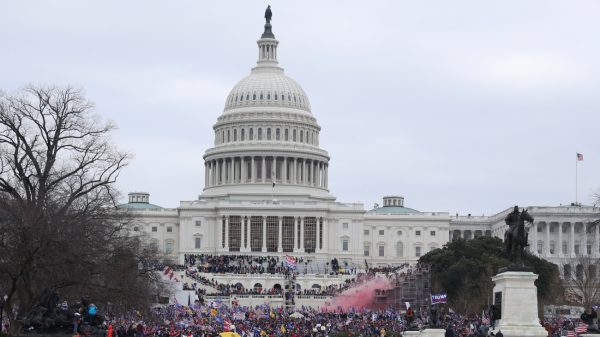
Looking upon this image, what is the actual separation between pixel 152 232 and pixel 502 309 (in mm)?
145094

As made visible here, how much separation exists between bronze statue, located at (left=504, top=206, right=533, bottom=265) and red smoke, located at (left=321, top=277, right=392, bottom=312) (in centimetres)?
7409

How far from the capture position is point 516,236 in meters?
49.4

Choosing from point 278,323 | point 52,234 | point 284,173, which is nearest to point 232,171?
point 284,173

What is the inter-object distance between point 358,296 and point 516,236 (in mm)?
81568

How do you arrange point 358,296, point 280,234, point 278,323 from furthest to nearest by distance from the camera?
point 280,234 < point 358,296 < point 278,323

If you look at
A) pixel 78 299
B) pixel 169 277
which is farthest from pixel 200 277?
pixel 78 299

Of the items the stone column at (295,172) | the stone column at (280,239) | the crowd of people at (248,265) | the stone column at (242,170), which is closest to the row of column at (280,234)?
the stone column at (280,239)

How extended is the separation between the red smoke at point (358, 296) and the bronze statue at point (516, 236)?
7409cm

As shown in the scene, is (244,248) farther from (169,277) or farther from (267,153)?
(169,277)

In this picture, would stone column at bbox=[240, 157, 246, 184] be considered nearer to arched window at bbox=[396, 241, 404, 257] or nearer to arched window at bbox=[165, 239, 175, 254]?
arched window at bbox=[165, 239, 175, 254]

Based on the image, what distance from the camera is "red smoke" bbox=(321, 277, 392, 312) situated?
128250 mm

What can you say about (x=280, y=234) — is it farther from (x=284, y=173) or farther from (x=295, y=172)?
(x=295, y=172)

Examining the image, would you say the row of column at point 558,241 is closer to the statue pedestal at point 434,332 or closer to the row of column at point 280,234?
the row of column at point 280,234

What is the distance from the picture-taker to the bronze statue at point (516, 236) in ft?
161
